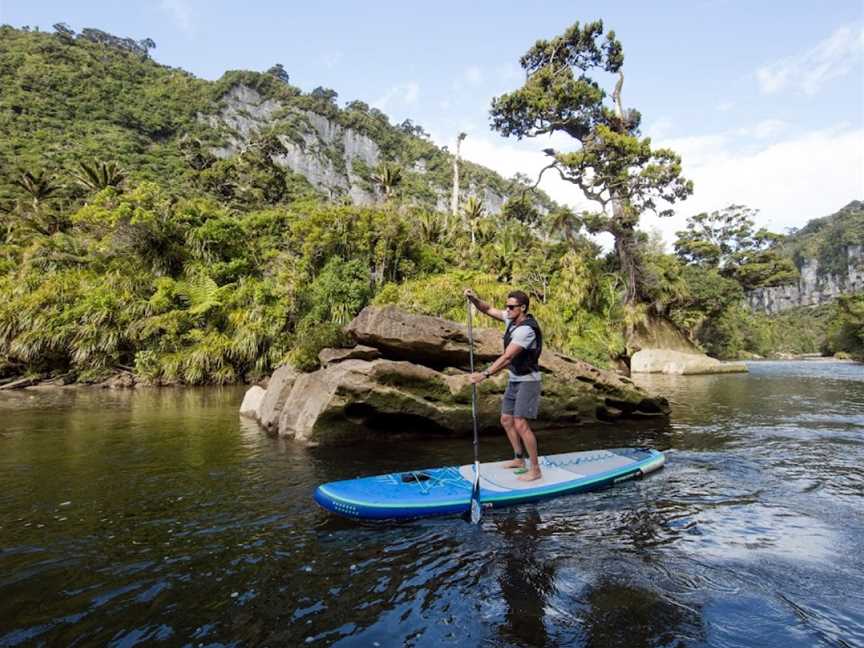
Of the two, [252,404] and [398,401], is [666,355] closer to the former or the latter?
[398,401]

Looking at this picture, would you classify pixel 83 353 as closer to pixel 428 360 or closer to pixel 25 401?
pixel 25 401

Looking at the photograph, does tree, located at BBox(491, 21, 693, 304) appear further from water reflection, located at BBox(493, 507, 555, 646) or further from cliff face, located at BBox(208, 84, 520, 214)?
cliff face, located at BBox(208, 84, 520, 214)

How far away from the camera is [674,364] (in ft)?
97.1

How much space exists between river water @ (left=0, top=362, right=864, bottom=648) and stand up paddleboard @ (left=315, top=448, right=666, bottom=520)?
0.53 ft

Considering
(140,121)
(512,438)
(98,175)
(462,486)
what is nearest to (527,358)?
(512,438)

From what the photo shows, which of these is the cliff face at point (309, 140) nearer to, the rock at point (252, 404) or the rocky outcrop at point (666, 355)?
the rocky outcrop at point (666, 355)

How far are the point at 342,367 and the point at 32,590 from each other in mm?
6229

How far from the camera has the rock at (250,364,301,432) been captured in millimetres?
10516

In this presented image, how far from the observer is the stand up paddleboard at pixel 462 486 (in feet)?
16.4

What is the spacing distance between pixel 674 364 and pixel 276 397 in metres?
26.8

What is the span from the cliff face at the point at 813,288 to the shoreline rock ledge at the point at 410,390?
95166mm

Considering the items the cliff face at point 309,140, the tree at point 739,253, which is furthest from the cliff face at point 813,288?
the cliff face at point 309,140

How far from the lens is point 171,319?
22.0m

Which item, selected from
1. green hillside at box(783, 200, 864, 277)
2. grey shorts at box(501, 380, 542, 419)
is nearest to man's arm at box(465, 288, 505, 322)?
grey shorts at box(501, 380, 542, 419)
